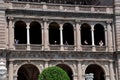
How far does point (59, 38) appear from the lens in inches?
2005

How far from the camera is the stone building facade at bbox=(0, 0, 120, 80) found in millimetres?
46062

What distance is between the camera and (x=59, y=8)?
4853 centimetres

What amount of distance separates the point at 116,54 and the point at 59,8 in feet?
28.2

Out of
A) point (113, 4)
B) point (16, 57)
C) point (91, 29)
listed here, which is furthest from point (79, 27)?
point (16, 57)

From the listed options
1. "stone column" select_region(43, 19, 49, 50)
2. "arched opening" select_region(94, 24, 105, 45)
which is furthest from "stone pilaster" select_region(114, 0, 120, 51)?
"stone column" select_region(43, 19, 49, 50)

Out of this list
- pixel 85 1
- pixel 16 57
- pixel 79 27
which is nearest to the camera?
pixel 16 57

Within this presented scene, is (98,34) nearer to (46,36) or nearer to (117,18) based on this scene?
(117,18)

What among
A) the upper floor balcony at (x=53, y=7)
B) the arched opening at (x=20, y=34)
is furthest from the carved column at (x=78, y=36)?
the arched opening at (x=20, y=34)

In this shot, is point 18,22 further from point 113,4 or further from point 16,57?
point 113,4

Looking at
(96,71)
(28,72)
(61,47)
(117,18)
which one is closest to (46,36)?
(61,47)

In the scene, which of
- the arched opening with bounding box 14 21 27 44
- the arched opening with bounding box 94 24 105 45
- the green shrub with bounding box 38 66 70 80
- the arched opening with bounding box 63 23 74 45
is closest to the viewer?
the green shrub with bounding box 38 66 70 80

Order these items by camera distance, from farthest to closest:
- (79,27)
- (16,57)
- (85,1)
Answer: (85,1) < (79,27) < (16,57)

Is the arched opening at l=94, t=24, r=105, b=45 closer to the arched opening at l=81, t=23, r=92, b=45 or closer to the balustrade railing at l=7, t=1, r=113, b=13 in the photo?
the arched opening at l=81, t=23, r=92, b=45

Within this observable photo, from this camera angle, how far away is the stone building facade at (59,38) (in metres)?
46.1
